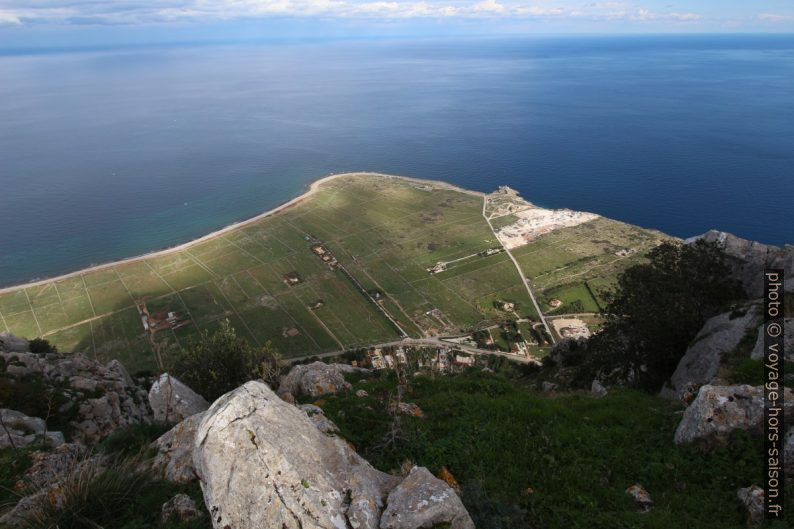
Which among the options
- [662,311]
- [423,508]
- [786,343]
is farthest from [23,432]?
[662,311]

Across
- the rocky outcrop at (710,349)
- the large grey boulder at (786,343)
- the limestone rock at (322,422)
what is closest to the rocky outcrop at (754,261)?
the rocky outcrop at (710,349)

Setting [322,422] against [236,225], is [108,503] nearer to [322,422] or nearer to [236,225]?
[322,422]

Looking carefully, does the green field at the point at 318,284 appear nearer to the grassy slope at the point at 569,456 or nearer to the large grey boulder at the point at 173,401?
the large grey boulder at the point at 173,401

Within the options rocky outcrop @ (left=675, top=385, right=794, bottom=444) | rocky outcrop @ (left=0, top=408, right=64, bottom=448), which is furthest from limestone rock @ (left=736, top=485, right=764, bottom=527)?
rocky outcrop @ (left=0, top=408, right=64, bottom=448)

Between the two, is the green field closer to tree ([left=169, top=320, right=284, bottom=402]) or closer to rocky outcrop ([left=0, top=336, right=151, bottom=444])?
tree ([left=169, top=320, right=284, bottom=402])

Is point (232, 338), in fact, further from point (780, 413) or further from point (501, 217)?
point (501, 217)
